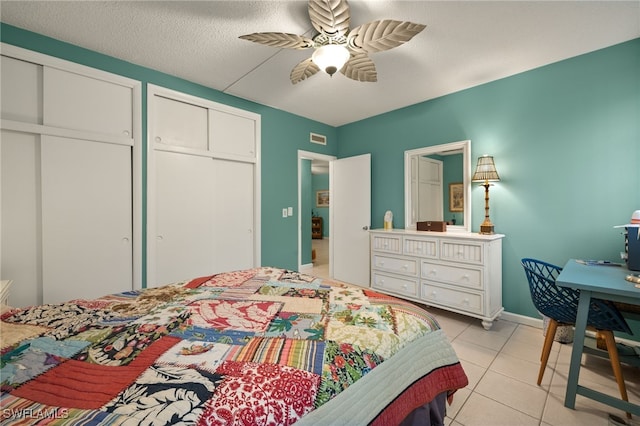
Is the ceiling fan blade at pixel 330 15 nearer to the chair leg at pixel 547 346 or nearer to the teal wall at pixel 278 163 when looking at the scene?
the teal wall at pixel 278 163

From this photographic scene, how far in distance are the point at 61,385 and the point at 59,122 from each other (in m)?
2.51

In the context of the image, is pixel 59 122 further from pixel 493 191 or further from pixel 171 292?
pixel 493 191

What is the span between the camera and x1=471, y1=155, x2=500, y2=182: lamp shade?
284 cm

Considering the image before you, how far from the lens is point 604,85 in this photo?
2352 mm

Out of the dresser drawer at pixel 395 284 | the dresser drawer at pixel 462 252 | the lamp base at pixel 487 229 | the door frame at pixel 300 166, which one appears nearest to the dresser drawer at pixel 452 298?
the dresser drawer at pixel 395 284

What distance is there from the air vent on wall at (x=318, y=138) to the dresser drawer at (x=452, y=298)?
2683 millimetres

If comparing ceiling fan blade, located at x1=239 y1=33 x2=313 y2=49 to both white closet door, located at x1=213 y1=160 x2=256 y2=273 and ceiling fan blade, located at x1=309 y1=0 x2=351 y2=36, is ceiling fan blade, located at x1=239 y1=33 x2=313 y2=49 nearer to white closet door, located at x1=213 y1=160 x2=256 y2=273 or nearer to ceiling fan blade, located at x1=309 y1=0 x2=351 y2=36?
ceiling fan blade, located at x1=309 y1=0 x2=351 y2=36

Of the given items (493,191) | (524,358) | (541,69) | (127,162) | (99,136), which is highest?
(541,69)

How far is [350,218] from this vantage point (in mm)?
4227

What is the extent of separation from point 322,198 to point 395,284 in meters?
6.37

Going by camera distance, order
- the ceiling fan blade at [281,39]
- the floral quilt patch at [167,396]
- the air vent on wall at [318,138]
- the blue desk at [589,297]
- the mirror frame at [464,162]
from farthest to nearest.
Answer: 1. the air vent on wall at [318,138]
2. the mirror frame at [464,162]
3. the ceiling fan blade at [281,39]
4. the blue desk at [589,297]
5. the floral quilt patch at [167,396]

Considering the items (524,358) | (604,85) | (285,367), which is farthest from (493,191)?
(285,367)

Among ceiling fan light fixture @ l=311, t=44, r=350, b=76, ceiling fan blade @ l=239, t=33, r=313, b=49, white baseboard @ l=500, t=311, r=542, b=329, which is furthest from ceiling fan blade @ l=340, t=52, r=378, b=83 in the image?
white baseboard @ l=500, t=311, r=542, b=329

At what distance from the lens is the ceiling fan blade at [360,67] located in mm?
2061
